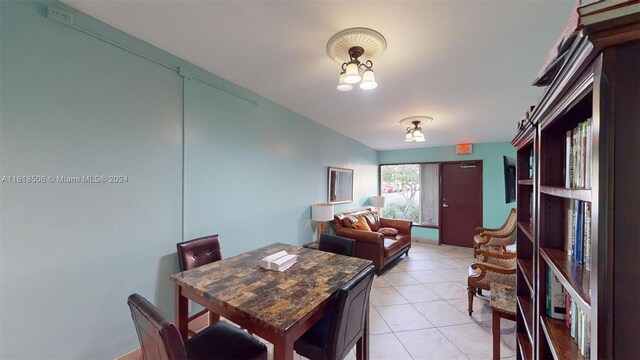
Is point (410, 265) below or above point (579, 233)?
below

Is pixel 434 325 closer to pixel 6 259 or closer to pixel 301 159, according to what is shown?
pixel 301 159

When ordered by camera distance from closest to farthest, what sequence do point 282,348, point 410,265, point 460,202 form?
point 282,348 < point 410,265 < point 460,202

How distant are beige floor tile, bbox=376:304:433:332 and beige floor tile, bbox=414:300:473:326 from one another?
8 centimetres

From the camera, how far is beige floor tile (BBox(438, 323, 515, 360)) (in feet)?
6.65

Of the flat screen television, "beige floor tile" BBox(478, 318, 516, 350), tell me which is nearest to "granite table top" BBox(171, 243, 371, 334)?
"beige floor tile" BBox(478, 318, 516, 350)

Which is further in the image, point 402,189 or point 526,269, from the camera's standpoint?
point 402,189

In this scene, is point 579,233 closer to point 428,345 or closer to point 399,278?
point 428,345

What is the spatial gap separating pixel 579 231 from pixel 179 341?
162cm

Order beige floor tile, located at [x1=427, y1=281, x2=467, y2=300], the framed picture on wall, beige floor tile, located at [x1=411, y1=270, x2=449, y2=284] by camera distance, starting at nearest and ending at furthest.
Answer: beige floor tile, located at [x1=427, y1=281, x2=467, y2=300], beige floor tile, located at [x1=411, y1=270, x2=449, y2=284], the framed picture on wall

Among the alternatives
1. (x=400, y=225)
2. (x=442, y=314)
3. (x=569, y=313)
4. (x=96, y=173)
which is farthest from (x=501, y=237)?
(x=96, y=173)

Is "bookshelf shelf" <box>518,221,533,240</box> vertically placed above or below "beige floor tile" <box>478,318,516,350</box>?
above

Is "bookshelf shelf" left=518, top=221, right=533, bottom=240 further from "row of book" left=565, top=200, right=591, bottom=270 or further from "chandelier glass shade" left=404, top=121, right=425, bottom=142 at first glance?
"chandelier glass shade" left=404, top=121, right=425, bottom=142

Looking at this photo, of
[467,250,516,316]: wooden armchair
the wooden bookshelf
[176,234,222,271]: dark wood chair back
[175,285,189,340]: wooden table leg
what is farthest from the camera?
[467,250,516,316]: wooden armchair

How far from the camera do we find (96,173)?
1.66 m
